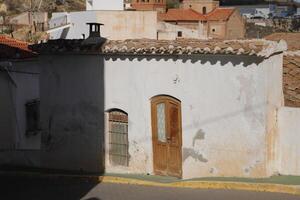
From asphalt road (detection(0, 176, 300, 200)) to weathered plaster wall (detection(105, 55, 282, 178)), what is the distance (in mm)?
824

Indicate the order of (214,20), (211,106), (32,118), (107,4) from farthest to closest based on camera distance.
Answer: (214,20) → (107,4) → (32,118) → (211,106)

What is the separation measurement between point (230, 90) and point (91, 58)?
349 cm

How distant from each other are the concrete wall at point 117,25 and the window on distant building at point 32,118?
1993 centimetres

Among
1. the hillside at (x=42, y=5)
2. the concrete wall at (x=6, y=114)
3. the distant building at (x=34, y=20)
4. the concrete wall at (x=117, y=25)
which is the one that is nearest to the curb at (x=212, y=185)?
the concrete wall at (x=6, y=114)

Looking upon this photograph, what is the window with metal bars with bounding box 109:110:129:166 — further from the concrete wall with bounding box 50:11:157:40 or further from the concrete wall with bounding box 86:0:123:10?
the concrete wall with bounding box 86:0:123:10

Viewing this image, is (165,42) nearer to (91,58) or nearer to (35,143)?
(91,58)

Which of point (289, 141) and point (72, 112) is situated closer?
point (289, 141)

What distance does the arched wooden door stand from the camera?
1156 cm

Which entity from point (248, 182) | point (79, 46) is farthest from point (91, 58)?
point (248, 182)

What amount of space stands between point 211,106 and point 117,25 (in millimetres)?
28896

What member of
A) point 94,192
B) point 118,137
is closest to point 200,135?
point 118,137

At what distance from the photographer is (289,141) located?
431 inches

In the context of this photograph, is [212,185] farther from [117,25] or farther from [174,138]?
[117,25]

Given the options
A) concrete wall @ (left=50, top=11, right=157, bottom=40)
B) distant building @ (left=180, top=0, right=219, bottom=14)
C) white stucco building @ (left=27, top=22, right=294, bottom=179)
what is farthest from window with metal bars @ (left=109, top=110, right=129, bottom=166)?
distant building @ (left=180, top=0, right=219, bottom=14)
